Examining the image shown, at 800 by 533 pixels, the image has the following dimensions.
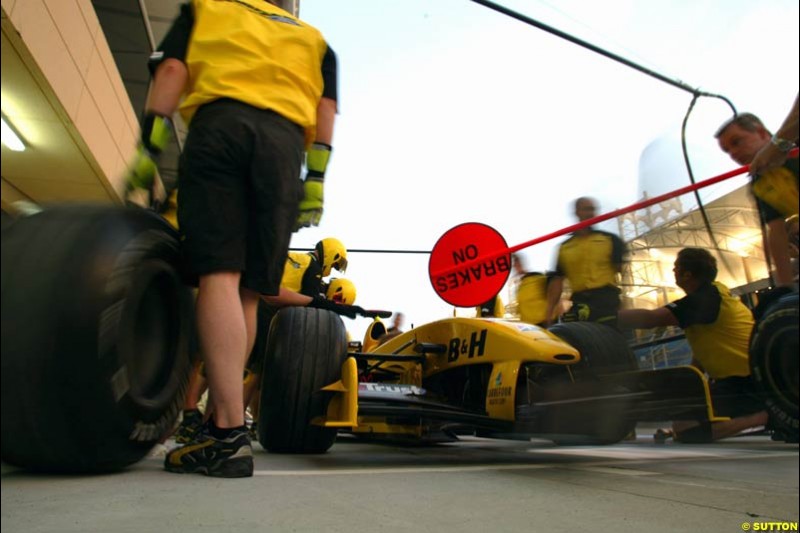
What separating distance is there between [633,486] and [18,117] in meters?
1.01

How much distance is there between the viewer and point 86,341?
1.34 feet

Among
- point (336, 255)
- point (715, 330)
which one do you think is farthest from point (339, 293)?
point (715, 330)

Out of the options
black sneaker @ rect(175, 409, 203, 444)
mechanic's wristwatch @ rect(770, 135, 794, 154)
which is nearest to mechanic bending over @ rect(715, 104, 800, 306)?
mechanic's wristwatch @ rect(770, 135, 794, 154)

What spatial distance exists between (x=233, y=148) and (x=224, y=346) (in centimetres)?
36

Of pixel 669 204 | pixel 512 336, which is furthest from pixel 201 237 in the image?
pixel 512 336

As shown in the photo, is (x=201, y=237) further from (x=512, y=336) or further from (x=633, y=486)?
(x=512, y=336)

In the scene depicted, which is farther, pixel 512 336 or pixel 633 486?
pixel 512 336

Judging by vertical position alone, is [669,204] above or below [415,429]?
above

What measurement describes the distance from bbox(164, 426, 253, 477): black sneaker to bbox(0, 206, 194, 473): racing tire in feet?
1.20

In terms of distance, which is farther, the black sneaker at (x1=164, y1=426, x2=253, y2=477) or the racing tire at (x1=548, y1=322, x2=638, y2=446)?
the black sneaker at (x1=164, y1=426, x2=253, y2=477)

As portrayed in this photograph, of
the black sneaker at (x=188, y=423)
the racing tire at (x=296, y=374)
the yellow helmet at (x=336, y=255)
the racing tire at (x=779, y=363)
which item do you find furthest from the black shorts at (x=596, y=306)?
the black sneaker at (x=188, y=423)

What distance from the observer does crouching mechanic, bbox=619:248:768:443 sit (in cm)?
42

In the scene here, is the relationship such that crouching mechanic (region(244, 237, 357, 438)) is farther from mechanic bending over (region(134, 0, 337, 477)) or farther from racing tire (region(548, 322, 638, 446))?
racing tire (region(548, 322, 638, 446))

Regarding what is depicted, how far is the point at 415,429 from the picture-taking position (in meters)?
2.09
